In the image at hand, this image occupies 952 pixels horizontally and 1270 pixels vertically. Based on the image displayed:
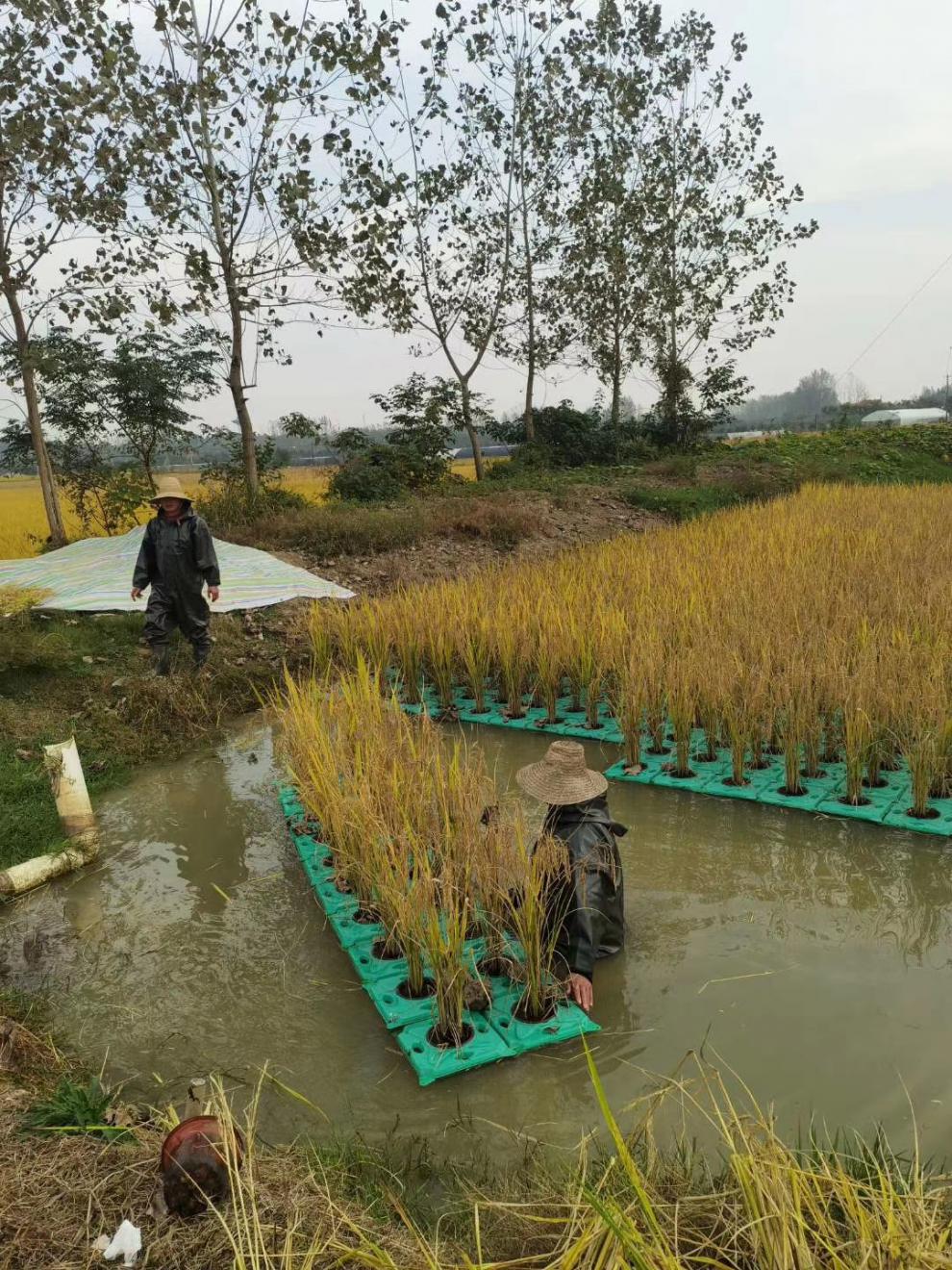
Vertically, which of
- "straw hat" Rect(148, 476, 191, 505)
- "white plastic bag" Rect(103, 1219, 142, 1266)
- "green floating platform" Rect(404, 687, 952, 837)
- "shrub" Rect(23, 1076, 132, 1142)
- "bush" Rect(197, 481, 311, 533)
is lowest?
"green floating platform" Rect(404, 687, 952, 837)

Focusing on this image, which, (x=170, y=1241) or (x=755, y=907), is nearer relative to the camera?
(x=170, y=1241)

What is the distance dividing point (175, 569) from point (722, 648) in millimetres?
3228

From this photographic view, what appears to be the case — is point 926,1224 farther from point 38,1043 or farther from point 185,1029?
point 38,1043

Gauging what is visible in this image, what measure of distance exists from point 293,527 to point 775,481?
32.4 ft

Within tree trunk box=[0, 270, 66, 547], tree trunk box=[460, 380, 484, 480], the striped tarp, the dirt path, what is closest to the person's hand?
the dirt path

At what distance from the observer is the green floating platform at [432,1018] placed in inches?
85.0

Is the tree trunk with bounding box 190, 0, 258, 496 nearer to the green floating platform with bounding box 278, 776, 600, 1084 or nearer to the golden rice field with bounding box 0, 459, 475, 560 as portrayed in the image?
the golden rice field with bounding box 0, 459, 475, 560

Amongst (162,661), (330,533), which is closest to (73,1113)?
(162,661)

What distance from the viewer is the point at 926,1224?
142cm

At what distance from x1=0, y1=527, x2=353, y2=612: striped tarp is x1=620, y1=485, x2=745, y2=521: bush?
685 cm

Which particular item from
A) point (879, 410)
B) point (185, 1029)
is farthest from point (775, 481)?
point (879, 410)

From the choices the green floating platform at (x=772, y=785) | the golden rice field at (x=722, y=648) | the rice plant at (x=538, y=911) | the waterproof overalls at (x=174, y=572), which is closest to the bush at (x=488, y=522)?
the golden rice field at (x=722, y=648)

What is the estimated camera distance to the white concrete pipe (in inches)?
130

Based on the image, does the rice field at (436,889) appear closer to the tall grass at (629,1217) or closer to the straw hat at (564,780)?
the straw hat at (564,780)
